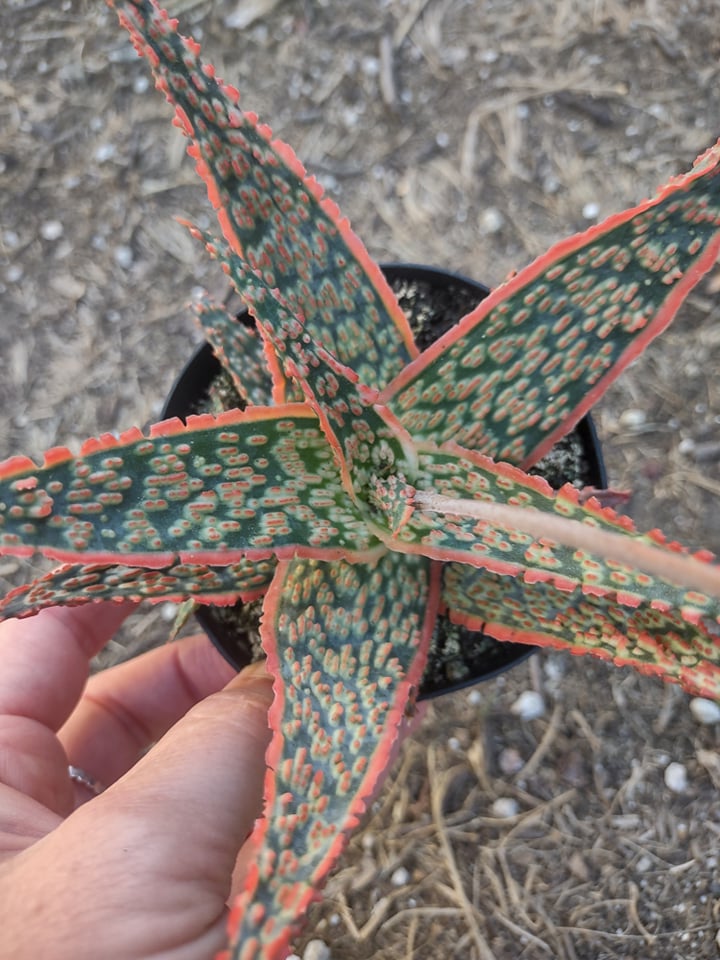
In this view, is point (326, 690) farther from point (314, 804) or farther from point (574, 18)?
point (574, 18)

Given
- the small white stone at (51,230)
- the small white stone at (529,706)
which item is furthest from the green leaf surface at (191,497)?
the small white stone at (51,230)

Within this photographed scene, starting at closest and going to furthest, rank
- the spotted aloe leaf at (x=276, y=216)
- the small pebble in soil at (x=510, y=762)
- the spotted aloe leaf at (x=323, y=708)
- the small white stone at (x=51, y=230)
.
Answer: the spotted aloe leaf at (x=323, y=708), the spotted aloe leaf at (x=276, y=216), the small pebble in soil at (x=510, y=762), the small white stone at (x=51, y=230)

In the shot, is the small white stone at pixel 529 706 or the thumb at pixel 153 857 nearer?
the thumb at pixel 153 857

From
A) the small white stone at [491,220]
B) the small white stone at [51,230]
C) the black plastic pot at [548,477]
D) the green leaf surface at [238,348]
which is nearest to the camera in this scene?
the green leaf surface at [238,348]

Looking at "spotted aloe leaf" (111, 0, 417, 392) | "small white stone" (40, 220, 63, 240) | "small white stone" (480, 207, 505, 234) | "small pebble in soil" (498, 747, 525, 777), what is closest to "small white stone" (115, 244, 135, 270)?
"small white stone" (40, 220, 63, 240)

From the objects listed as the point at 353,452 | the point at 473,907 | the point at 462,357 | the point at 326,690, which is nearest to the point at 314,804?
the point at 326,690

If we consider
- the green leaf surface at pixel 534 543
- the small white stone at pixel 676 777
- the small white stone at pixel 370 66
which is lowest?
the small white stone at pixel 676 777

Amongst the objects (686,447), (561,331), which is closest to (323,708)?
(561,331)

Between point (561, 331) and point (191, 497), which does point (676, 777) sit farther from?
point (191, 497)

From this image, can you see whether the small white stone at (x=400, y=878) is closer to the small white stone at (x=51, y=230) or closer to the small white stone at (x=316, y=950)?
the small white stone at (x=316, y=950)
